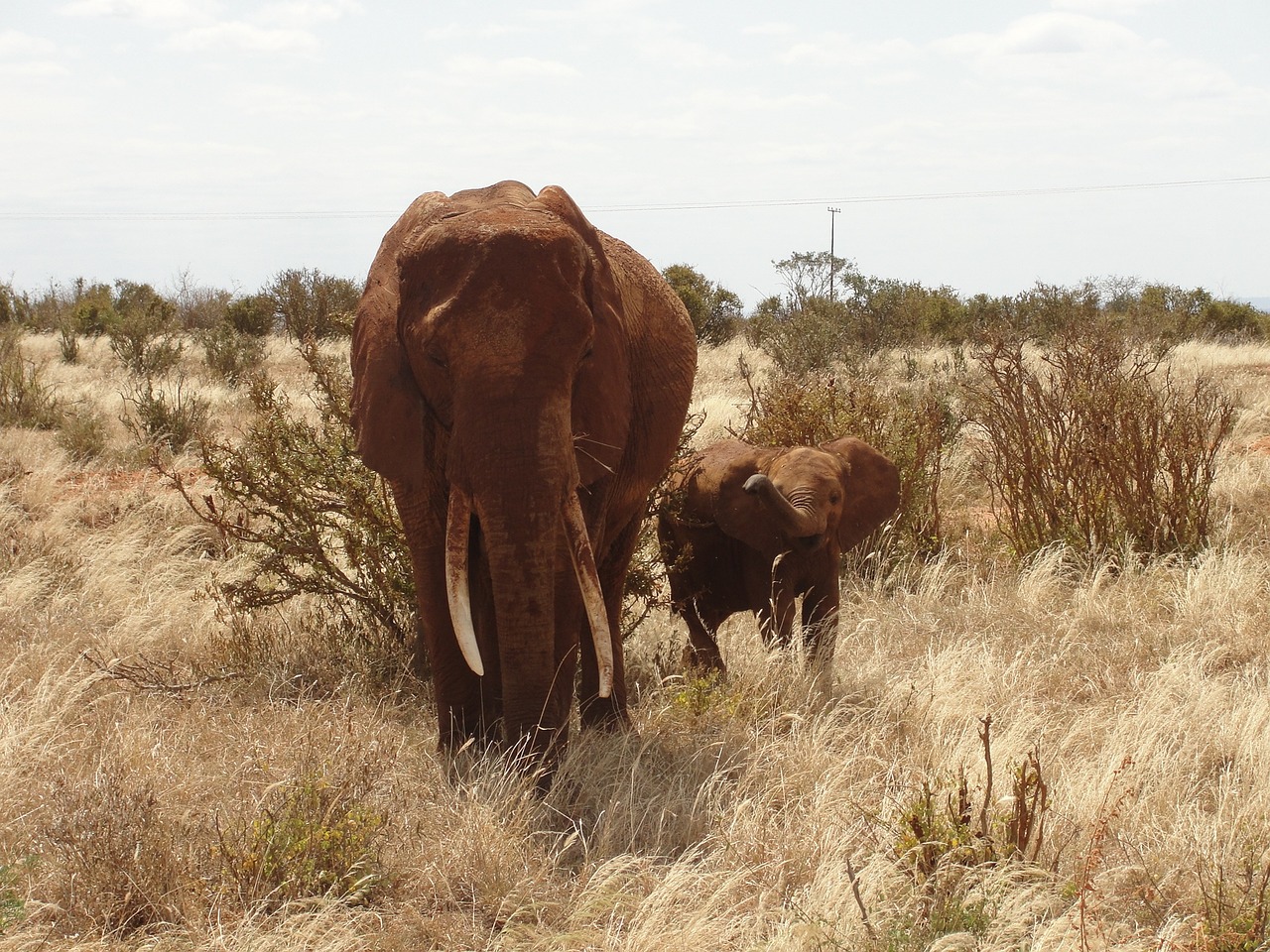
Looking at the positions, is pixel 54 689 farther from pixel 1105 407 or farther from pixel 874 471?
pixel 1105 407

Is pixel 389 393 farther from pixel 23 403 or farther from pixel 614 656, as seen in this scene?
pixel 23 403

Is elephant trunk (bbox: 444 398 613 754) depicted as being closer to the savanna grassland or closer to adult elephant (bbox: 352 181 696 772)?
adult elephant (bbox: 352 181 696 772)

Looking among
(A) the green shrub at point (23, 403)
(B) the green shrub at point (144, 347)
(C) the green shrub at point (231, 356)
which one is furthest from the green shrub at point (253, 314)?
(A) the green shrub at point (23, 403)

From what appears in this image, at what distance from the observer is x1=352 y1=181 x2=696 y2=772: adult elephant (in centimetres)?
472

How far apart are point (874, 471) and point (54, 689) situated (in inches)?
171

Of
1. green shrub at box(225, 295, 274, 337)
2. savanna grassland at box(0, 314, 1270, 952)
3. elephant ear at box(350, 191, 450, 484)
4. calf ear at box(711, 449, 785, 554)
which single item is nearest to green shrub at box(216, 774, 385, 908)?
savanna grassland at box(0, 314, 1270, 952)

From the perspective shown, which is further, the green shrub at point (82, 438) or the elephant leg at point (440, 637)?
the green shrub at point (82, 438)

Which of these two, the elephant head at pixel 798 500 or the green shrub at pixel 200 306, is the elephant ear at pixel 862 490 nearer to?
the elephant head at pixel 798 500

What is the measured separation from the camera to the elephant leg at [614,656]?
607 cm

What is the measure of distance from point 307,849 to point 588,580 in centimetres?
136

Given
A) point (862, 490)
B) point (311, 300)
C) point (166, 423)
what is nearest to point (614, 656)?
point (862, 490)

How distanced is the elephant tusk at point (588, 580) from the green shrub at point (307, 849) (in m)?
0.94

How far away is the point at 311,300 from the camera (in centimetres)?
3044

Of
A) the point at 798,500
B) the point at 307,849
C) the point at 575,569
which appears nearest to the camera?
the point at 307,849
